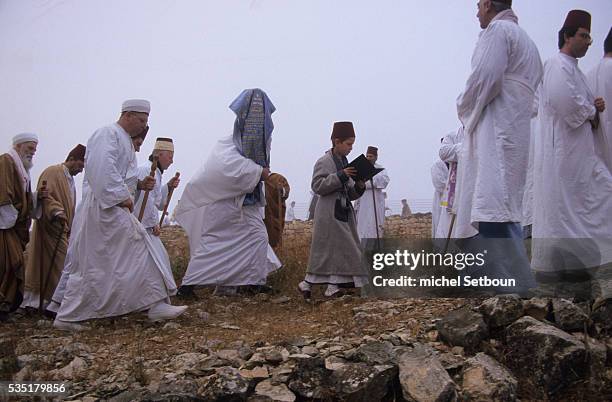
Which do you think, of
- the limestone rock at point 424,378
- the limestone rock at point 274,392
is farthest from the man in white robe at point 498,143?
the limestone rock at point 274,392

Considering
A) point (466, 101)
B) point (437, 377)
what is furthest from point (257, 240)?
point (437, 377)

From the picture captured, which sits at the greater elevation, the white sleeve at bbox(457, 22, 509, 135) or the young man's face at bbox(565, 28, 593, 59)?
the young man's face at bbox(565, 28, 593, 59)

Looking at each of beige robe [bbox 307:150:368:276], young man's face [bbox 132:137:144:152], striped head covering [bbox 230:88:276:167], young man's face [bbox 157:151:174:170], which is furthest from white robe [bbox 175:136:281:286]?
young man's face [bbox 132:137:144:152]

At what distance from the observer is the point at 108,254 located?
16.3 feet

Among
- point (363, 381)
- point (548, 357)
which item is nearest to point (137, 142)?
point (363, 381)

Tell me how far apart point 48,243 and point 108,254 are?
1.53 meters

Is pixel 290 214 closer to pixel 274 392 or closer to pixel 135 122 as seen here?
pixel 135 122

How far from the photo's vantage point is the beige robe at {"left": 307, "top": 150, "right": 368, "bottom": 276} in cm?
575

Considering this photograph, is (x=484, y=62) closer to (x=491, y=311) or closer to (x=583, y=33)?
(x=583, y=33)

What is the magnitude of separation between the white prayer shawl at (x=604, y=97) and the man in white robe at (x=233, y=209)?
10.5ft

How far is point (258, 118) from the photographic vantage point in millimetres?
6688

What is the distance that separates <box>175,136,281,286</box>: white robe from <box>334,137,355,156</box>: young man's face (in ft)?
3.01

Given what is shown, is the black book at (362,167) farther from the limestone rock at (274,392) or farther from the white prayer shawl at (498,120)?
the limestone rock at (274,392)

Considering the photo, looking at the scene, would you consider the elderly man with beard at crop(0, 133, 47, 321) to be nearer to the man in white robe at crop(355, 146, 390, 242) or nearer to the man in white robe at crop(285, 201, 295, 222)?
the man in white robe at crop(355, 146, 390, 242)
